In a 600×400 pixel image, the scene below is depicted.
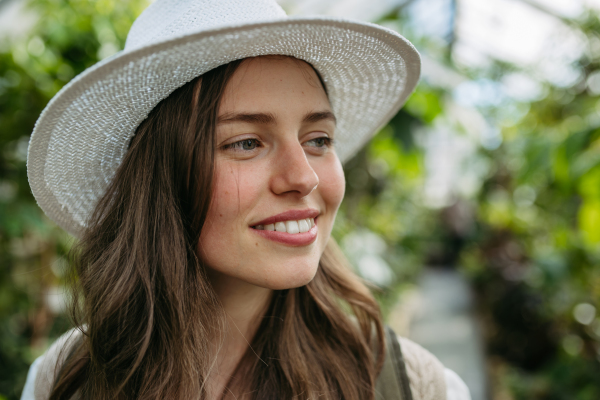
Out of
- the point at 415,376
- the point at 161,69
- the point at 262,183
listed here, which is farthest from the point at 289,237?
the point at 415,376

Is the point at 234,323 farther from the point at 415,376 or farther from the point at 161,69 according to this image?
the point at 161,69

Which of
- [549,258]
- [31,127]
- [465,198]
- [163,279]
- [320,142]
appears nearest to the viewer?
[163,279]

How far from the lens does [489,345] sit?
5895 millimetres

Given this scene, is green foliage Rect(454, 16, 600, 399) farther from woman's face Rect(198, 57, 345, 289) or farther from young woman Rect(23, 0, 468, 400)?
woman's face Rect(198, 57, 345, 289)

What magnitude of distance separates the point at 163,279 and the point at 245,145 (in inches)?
14.7

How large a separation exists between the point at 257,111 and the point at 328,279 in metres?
0.62

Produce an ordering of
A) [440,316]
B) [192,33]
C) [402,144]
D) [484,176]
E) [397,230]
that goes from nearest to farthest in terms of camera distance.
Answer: [192,33] → [402,144] → [440,316] → [397,230] → [484,176]

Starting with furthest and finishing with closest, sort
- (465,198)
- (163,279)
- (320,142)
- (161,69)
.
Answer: (465,198), (320,142), (163,279), (161,69)

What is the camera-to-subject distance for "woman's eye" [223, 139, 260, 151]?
928mm

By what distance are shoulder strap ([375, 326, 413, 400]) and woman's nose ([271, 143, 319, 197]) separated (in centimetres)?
57

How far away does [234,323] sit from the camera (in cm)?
112

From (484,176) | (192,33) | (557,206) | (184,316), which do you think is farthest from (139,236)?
(484,176)

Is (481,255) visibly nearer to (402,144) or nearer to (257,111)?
(402,144)

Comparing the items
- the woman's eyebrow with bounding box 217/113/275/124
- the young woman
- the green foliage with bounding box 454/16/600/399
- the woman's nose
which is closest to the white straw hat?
the young woman
